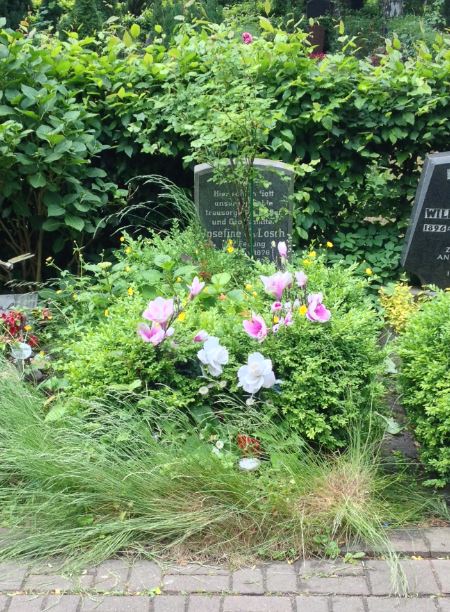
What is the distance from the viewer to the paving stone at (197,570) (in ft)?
10.7

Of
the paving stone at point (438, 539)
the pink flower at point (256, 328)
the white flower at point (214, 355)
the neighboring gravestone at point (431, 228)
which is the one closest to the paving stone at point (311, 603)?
the paving stone at point (438, 539)

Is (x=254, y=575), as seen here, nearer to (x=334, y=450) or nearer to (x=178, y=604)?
(x=178, y=604)

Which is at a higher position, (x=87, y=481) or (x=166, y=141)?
(x=166, y=141)

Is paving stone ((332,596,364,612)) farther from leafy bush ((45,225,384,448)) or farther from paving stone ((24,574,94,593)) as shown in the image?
paving stone ((24,574,94,593))

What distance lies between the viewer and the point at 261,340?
3.87 m

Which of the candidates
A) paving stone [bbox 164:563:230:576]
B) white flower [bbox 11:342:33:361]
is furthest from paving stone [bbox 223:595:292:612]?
white flower [bbox 11:342:33:361]

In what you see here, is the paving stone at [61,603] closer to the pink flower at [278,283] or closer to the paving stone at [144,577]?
the paving stone at [144,577]

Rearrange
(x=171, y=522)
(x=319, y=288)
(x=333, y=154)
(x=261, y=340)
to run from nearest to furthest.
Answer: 1. (x=171, y=522)
2. (x=261, y=340)
3. (x=319, y=288)
4. (x=333, y=154)

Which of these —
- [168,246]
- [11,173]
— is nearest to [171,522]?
[168,246]

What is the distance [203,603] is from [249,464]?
0.69 meters

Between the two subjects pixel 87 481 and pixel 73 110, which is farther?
pixel 73 110

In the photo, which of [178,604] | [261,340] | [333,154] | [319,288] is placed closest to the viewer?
[178,604]

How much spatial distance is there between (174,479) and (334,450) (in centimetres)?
83

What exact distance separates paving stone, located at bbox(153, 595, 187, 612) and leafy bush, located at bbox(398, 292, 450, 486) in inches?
50.6
